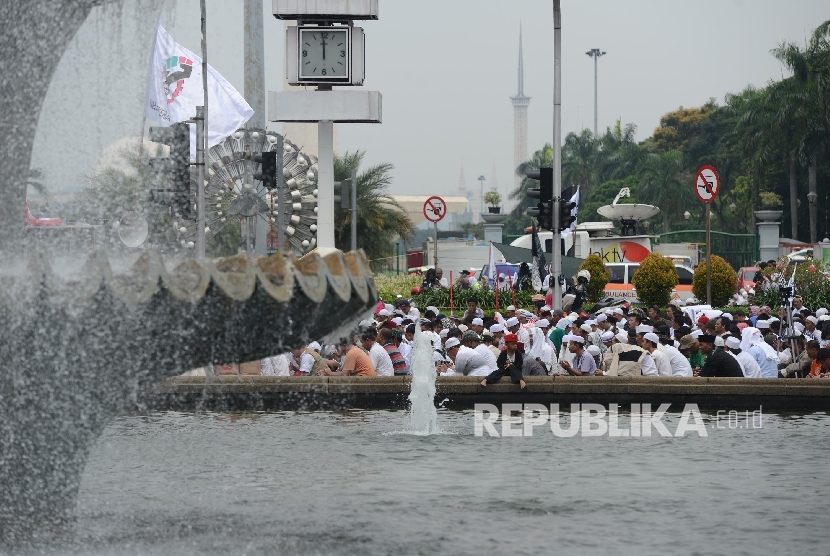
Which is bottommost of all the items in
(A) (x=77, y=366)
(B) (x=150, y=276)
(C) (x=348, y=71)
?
(A) (x=77, y=366)

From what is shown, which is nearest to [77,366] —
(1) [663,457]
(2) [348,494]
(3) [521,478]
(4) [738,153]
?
(2) [348,494]

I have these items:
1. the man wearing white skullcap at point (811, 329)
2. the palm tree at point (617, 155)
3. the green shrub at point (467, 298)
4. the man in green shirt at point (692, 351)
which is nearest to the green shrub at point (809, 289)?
the green shrub at point (467, 298)

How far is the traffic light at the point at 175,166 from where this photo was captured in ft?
60.6

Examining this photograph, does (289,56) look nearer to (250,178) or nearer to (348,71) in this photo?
(348,71)

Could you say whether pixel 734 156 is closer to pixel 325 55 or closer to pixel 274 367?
pixel 325 55

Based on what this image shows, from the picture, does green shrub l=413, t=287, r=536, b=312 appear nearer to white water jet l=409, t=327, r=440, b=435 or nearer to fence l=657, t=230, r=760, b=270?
white water jet l=409, t=327, r=440, b=435

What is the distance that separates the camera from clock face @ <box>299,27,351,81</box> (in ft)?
77.4

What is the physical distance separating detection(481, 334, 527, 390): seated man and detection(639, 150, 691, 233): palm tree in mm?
61797

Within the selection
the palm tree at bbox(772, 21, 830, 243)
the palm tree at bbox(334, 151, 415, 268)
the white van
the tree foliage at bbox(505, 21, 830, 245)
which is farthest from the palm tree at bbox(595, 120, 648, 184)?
the white van

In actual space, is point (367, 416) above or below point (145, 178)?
below

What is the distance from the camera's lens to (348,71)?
23.7 m

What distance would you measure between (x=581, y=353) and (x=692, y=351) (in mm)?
1535

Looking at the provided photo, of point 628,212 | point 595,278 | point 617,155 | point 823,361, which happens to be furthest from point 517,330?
point 617,155

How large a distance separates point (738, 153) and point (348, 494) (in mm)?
60505
